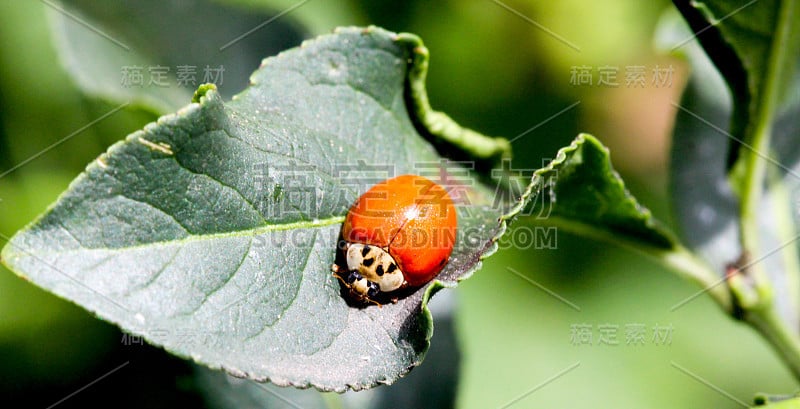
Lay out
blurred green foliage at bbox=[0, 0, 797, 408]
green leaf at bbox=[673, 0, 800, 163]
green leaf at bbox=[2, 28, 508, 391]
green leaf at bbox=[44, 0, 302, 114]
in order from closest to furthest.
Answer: green leaf at bbox=[2, 28, 508, 391]
green leaf at bbox=[673, 0, 800, 163]
blurred green foliage at bbox=[0, 0, 797, 408]
green leaf at bbox=[44, 0, 302, 114]

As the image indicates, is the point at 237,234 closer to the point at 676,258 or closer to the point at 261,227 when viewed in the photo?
the point at 261,227

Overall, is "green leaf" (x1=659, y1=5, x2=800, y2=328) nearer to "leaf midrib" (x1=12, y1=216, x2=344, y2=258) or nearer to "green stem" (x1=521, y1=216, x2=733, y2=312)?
"green stem" (x1=521, y1=216, x2=733, y2=312)

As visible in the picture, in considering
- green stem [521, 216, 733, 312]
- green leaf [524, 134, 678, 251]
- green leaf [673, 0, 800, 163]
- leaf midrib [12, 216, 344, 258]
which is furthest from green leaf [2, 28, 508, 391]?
green leaf [673, 0, 800, 163]

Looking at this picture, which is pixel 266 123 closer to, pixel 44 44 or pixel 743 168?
pixel 743 168

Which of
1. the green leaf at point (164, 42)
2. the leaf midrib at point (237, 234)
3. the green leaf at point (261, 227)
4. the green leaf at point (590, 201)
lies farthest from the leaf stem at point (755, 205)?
the green leaf at point (164, 42)

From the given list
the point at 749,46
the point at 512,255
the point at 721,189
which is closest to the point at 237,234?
the point at 749,46

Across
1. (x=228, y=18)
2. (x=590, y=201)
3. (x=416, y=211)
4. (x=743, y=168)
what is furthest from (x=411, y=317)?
(x=228, y=18)
